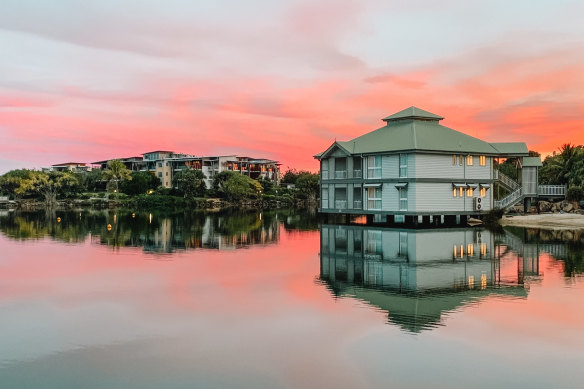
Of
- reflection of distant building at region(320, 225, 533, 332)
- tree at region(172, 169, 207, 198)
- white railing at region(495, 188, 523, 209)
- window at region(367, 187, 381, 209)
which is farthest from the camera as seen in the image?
tree at region(172, 169, 207, 198)

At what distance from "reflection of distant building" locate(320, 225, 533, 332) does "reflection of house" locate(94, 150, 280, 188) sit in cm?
10307

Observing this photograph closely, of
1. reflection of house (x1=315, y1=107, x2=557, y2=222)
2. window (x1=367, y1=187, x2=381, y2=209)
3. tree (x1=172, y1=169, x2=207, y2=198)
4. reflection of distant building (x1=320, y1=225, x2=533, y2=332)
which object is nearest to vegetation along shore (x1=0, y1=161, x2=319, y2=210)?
tree (x1=172, y1=169, x2=207, y2=198)

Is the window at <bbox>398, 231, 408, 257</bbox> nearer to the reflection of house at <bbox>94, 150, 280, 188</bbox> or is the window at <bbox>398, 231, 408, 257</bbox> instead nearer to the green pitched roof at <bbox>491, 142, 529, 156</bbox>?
the green pitched roof at <bbox>491, 142, 529, 156</bbox>

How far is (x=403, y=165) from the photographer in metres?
49.9

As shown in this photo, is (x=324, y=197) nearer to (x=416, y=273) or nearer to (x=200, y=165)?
(x=416, y=273)

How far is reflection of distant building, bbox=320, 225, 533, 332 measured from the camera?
18406mm

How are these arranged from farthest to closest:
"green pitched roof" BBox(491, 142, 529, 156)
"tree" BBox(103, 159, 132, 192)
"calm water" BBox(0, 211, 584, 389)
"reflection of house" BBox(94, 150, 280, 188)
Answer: "reflection of house" BBox(94, 150, 280, 188) < "tree" BBox(103, 159, 132, 192) < "green pitched roof" BBox(491, 142, 529, 156) < "calm water" BBox(0, 211, 584, 389)

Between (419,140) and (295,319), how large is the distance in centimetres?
3679

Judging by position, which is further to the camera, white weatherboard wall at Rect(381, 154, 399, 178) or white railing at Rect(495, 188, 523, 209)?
white railing at Rect(495, 188, 523, 209)

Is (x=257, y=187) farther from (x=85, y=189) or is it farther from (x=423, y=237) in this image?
(x=423, y=237)

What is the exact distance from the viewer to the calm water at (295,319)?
39.8 feet

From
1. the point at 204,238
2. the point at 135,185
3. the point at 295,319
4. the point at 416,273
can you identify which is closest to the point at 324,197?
the point at 204,238

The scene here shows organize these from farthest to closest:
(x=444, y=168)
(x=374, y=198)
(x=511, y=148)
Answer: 1. (x=511, y=148)
2. (x=374, y=198)
3. (x=444, y=168)

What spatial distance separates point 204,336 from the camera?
48.6ft
